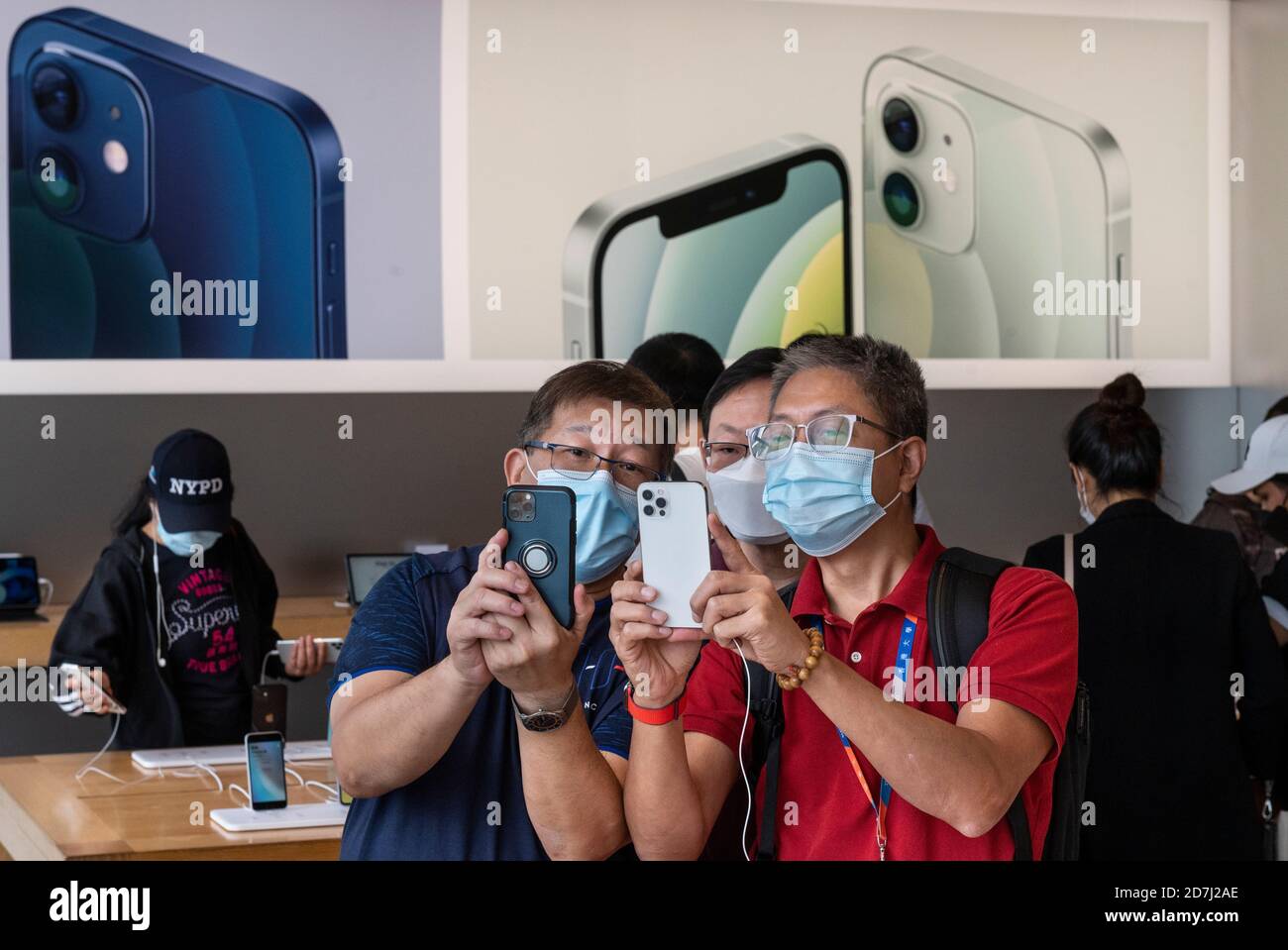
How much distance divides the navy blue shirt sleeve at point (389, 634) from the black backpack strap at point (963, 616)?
594 mm

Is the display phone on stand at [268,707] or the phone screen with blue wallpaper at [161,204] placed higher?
the phone screen with blue wallpaper at [161,204]

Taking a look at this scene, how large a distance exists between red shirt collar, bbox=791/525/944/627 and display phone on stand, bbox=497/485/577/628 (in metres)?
0.33

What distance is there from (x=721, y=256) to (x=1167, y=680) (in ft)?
8.54

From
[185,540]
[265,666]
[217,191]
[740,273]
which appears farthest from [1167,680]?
[217,191]

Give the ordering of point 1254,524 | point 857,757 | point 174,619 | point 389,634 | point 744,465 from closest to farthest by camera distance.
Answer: point 857,757
point 389,634
point 744,465
point 174,619
point 1254,524

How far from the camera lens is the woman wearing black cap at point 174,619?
3.30m

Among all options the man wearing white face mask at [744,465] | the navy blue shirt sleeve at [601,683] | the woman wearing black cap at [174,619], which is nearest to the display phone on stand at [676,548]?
the navy blue shirt sleeve at [601,683]

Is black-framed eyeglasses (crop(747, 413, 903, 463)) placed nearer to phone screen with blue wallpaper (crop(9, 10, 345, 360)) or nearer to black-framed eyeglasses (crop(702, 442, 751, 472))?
black-framed eyeglasses (crop(702, 442, 751, 472))

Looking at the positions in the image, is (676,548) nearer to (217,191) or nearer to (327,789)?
(327,789)

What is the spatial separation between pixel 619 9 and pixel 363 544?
77.6 inches

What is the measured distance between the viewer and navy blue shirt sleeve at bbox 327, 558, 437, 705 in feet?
5.36

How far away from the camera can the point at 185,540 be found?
3.38 meters

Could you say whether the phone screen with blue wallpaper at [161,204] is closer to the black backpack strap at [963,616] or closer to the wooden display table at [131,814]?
the wooden display table at [131,814]
